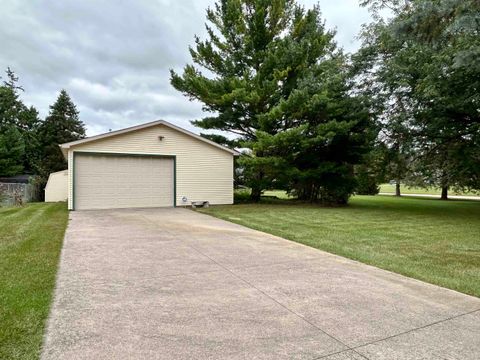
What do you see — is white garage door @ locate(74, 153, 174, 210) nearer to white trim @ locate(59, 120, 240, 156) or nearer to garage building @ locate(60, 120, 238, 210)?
garage building @ locate(60, 120, 238, 210)

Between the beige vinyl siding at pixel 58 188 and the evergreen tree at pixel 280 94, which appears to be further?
the beige vinyl siding at pixel 58 188

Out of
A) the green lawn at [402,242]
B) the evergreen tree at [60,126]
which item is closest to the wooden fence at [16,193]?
the green lawn at [402,242]

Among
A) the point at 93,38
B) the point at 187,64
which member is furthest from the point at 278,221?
the point at 93,38

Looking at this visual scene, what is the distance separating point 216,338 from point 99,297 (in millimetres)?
1579

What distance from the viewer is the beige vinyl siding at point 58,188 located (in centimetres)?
1930

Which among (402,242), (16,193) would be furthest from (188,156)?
(16,193)

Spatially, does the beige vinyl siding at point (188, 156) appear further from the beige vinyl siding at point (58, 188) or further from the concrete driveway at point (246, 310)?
the concrete driveway at point (246, 310)

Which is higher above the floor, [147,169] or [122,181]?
[147,169]

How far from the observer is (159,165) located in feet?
45.8

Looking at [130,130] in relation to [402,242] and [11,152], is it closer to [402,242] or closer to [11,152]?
[402,242]

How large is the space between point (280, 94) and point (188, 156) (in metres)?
5.48

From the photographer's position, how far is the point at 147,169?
13734 millimetres

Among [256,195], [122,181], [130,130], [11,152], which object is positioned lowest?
[256,195]

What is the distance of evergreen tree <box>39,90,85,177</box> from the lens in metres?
35.5
